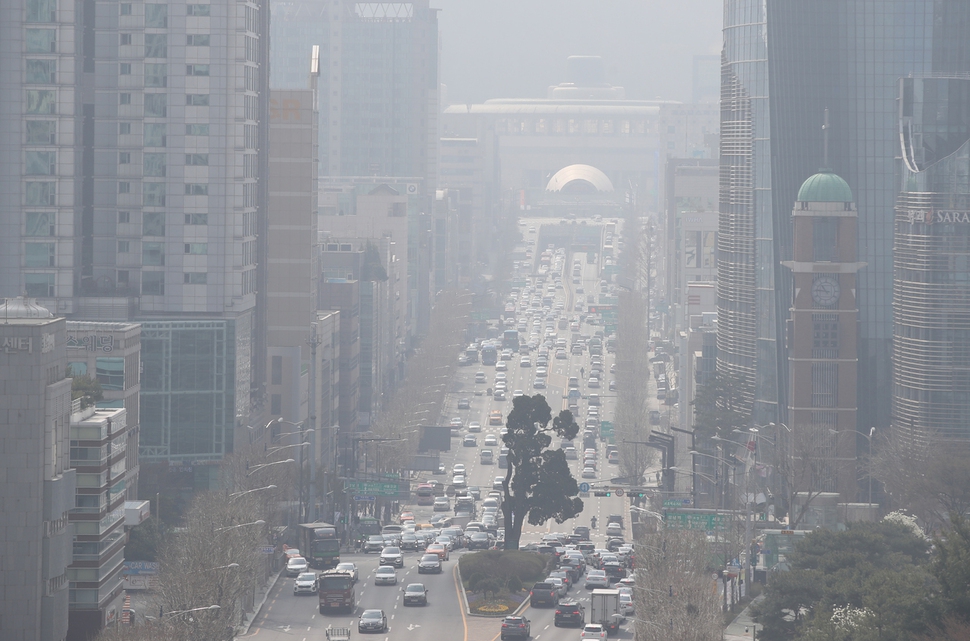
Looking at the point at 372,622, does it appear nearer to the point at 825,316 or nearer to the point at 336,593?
the point at 336,593

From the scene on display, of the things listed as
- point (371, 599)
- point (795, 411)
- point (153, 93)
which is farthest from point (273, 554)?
point (795, 411)

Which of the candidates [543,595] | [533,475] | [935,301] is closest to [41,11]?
[533,475]

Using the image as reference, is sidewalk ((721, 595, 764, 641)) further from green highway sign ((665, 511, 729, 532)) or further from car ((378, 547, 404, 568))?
car ((378, 547, 404, 568))

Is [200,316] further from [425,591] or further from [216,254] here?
[425,591]

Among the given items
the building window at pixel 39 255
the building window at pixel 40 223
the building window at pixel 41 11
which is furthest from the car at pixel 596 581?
the building window at pixel 41 11

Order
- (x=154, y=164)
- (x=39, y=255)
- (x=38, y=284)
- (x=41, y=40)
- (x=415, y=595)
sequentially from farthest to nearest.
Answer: (x=154, y=164)
(x=38, y=284)
(x=39, y=255)
(x=41, y=40)
(x=415, y=595)

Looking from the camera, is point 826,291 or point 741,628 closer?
point 741,628

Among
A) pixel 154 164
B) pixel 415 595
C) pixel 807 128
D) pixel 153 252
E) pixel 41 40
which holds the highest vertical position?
pixel 41 40

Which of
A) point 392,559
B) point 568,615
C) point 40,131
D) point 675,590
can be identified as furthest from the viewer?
point 40,131
